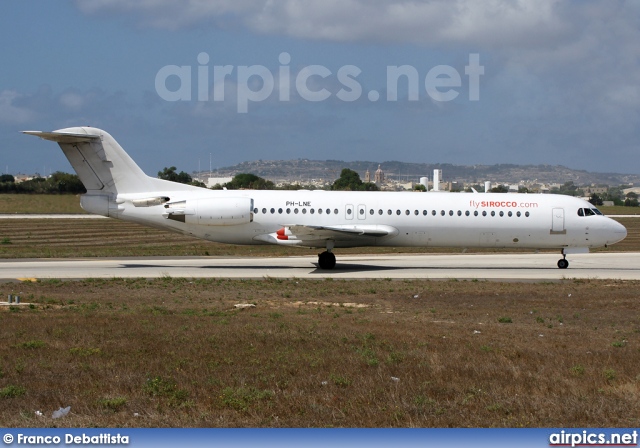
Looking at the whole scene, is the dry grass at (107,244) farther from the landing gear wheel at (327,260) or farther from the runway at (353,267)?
the landing gear wheel at (327,260)

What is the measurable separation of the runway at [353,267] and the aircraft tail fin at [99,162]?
3320mm

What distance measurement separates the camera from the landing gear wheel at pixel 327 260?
3231cm

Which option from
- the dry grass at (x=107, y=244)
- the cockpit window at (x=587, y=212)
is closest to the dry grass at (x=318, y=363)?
the cockpit window at (x=587, y=212)

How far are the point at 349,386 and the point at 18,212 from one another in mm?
74314

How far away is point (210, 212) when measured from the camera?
31703 mm

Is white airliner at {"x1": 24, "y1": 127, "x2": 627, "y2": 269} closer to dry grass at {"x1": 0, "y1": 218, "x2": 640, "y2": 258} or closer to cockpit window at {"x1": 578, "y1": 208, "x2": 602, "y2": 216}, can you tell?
cockpit window at {"x1": 578, "y1": 208, "x2": 602, "y2": 216}

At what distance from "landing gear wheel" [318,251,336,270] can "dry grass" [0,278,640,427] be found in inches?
401

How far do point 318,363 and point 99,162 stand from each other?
21.8 meters

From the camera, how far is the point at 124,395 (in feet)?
33.8

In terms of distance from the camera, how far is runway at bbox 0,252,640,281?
2981 cm

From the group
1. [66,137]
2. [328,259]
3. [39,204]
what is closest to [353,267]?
[328,259]

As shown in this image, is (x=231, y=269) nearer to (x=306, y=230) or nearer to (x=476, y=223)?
(x=306, y=230)

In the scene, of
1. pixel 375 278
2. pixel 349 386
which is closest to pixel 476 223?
pixel 375 278


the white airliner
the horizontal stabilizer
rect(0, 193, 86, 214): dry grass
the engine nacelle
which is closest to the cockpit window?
the white airliner
